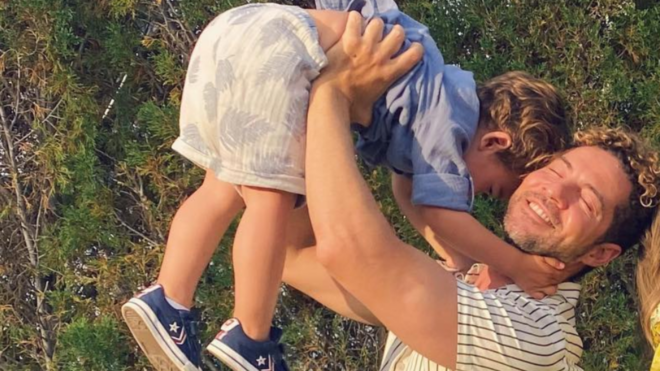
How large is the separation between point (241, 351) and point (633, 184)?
0.96 metres

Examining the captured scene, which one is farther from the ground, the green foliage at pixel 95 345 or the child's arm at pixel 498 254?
the child's arm at pixel 498 254

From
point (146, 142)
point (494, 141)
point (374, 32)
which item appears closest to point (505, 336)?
point (494, 141)

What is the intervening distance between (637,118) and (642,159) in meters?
1.19

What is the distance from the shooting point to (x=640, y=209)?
2.65m

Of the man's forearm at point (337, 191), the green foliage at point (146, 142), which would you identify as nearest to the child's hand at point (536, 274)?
the man's forearm at point (337, 191)

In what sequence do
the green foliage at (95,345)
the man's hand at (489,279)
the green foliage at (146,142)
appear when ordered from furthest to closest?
the green foliage at (95,345) < the green foliage at (146,142) < the man's hand at (489,279)

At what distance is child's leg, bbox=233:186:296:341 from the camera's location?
247cm

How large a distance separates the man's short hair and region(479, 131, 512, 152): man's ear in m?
0.17

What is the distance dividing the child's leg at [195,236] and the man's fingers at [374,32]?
0.50 meters

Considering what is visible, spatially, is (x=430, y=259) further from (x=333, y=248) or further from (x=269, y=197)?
(x=269, y=197)

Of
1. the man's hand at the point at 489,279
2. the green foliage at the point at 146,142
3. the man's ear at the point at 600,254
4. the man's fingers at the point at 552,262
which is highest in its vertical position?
the man's fingers at the point at 552,262

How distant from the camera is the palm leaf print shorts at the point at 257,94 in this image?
7.97 feet

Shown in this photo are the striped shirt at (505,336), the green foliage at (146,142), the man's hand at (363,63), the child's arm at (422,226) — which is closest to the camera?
the striped shirt at (505,336)

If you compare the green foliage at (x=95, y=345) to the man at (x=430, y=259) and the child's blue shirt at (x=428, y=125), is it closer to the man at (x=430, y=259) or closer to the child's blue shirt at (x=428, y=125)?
the man at (x=430, y=259)
